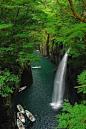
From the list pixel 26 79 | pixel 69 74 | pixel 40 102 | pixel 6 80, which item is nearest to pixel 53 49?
pixel 26 79

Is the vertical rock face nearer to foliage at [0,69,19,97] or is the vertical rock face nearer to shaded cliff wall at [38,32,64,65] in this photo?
shaded cliff wall at [38,32,64,65]

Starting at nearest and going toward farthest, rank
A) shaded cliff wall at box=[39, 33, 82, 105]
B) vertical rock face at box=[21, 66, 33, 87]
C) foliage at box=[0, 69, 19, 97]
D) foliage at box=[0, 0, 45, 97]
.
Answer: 1. foliage at box=[0, 69, 19, 97]
2. foliage at box=[0, 0, 45, 97]
3. shaded cliff wall at box=[39, 33, 82, 105]
4. vertical rock face at box=[21, 66, 33, 87]

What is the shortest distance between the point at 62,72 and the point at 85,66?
9.48m

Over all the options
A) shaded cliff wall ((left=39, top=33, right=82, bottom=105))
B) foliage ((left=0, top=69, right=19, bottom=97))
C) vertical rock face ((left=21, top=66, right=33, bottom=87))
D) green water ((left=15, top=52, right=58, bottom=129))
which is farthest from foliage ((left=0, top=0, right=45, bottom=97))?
vertical rock face ((left=21, top=66, right=33, bottom=87))

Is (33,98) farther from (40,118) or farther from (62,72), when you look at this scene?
(62,72)

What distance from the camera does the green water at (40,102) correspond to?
12.8m

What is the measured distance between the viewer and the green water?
12.8 metres

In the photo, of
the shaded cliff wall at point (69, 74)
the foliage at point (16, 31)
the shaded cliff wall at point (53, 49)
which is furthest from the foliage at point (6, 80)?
the shaded cliff wall at point (53, 49)

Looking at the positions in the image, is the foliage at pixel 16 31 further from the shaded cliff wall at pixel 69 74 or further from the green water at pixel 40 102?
the green water at pixel 40 102

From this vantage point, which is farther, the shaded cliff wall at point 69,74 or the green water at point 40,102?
the shaded cliff wall at point 69,74

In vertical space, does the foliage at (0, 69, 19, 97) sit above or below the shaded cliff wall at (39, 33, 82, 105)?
above

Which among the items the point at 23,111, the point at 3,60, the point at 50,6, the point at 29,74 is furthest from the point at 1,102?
the point at 29,74

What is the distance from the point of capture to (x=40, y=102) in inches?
652

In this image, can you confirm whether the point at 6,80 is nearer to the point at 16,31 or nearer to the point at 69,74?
the point at 16,31
